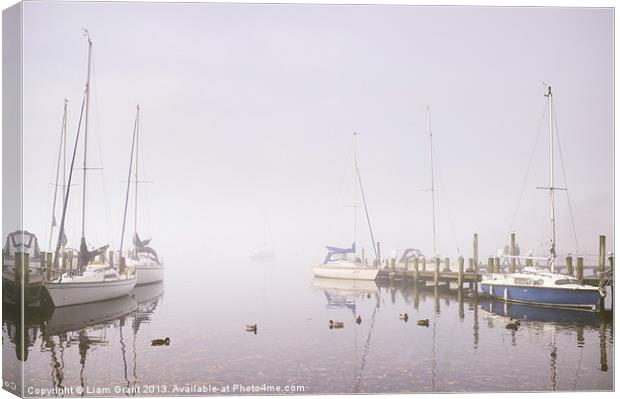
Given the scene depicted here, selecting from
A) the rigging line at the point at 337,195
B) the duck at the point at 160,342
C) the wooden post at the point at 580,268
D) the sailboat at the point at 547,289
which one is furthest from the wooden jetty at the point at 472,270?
the duck at the point at 160,342

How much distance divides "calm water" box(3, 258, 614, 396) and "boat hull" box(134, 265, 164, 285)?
10.8 feet

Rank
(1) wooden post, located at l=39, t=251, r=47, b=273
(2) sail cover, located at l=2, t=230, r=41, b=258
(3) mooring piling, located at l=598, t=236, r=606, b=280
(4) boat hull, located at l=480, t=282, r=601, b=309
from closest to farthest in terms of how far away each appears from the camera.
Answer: (2) sail cover, located at l=2, t=230, r=41, b=258, (3) mooring piling, located at l=598, t=236, r=606, b=280, (1) wooden post, located at l=39, t=251, r=47, b=273, (4) boat hull, located at l=480, t=282, r=601, b=309

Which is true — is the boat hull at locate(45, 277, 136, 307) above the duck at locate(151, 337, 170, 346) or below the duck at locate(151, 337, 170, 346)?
above

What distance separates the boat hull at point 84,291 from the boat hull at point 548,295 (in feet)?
59.9

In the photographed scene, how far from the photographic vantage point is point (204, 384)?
14.6 metres

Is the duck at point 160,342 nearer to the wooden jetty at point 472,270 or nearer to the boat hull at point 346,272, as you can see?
the wooden jetty at point 472,270

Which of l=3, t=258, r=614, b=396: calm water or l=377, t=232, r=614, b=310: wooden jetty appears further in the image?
l=377, t=232, r=614, b=310: wooden jetty

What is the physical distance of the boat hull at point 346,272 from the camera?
4303 centimetres

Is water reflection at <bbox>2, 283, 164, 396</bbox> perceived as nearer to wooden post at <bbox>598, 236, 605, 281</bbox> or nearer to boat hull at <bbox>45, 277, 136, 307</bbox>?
boat hull at <bbox>45, 277, 136, 307</bbox>

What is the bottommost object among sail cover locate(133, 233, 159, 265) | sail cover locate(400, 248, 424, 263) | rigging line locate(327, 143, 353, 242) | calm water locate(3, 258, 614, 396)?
calm water locate(3, 258, 614, 396)

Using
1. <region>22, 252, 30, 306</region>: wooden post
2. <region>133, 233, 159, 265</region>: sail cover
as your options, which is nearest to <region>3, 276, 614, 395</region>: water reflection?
<region>22, 252, 30, 306</region>: wooden post

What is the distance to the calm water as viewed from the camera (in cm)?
1488

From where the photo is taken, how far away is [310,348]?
18.6 metres

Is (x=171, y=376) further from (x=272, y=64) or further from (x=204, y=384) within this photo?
(x=272, y=64)
